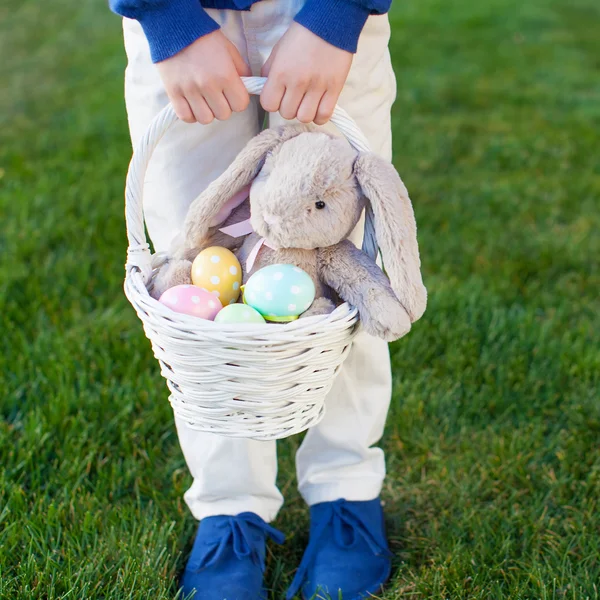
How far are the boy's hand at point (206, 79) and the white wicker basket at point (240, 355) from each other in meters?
0.03

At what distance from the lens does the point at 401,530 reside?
1.61 metres

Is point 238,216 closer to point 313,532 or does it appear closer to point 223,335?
point 223,335

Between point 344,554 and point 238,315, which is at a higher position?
point 238,315

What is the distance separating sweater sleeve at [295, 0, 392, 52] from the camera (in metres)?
1.18

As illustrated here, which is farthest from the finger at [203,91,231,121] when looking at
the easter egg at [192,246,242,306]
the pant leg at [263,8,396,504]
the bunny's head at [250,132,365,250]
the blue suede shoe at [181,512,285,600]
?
the blue suede shoe at [181,512,285,600]

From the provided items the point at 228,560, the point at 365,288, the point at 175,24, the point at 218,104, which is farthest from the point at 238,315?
the point at 228,560

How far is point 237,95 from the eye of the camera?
121cm

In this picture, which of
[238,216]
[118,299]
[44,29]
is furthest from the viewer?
[44,29]

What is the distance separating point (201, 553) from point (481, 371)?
879 mm

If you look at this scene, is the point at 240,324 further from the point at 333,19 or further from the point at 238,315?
the point at 333,19

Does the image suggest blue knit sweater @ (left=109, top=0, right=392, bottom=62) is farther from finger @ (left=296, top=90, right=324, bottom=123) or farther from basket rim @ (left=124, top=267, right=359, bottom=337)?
basket rim @ (left=124, top=267, right=359, bottom=337)

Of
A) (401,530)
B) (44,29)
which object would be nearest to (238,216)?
(401,530)

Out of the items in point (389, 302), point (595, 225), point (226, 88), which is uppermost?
point (226, 88)

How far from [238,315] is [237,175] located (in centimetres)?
23
